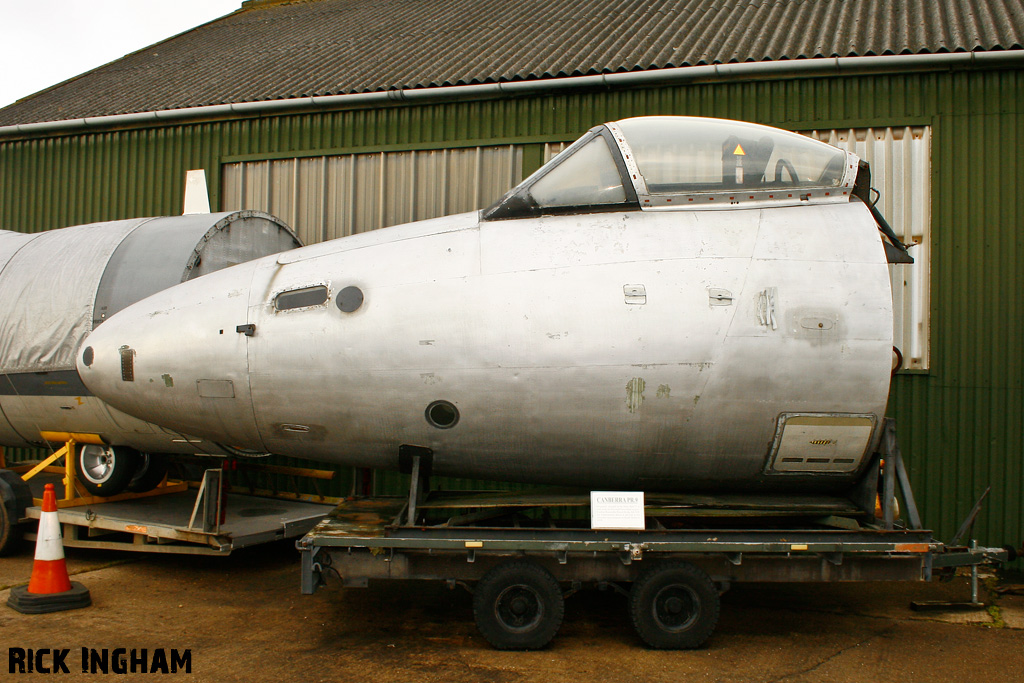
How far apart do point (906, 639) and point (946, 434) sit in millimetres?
2861

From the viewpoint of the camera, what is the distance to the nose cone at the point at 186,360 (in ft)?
17.8

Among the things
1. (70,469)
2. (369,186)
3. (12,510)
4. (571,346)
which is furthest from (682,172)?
(12,510)

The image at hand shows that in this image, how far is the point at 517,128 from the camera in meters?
9.17

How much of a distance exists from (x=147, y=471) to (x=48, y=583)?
2131 mm

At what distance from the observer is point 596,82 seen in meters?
8.76

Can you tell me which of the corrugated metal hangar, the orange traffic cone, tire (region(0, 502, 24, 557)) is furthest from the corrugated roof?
the orange traffic cone

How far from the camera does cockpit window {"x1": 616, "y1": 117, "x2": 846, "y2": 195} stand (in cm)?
533

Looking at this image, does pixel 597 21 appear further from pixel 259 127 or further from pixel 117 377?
pixel 117 377

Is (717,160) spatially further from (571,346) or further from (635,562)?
(635,562)

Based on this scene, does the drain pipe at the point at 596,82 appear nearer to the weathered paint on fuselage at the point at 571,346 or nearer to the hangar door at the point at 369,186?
the hangar door at the point at 369,186

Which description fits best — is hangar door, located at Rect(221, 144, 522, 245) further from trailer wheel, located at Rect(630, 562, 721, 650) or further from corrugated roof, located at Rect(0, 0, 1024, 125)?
trailer wheel, located at Rect(630, 562, 721, 650)

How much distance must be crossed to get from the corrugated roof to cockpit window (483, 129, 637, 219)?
3.75 metres

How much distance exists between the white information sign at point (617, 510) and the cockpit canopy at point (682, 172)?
1.96 m

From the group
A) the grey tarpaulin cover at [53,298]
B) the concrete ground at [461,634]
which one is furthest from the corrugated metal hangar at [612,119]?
the grey tarpaulin cover at [53,298]
